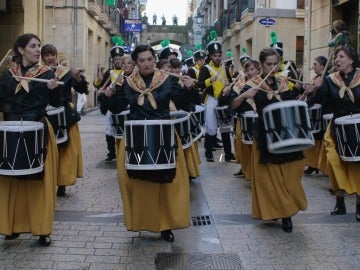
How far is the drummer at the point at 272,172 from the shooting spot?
577 centimetres

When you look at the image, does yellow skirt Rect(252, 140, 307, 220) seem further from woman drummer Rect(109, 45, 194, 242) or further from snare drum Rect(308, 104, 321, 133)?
snare drum Rect(308, 104, 321, 133)

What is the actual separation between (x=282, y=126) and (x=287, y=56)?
18727 mm

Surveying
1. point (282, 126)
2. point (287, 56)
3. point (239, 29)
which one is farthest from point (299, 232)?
point (239, 29)

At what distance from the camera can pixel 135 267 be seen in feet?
15.6

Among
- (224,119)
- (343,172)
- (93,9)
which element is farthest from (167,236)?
(93,9)

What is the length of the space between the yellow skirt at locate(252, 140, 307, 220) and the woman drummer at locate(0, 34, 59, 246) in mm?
2081

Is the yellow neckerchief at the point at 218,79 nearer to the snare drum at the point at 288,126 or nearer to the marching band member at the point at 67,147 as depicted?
the marching band member at the point at 67,147

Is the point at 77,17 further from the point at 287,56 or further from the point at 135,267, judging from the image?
the point at 135,267

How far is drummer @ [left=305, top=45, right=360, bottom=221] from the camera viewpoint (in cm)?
607

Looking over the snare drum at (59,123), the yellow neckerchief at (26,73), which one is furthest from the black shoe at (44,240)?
the snare drum at (59,123)

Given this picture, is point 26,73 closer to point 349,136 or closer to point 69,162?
point 69,162

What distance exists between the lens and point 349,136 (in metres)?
5.93

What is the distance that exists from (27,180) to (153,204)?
115cm

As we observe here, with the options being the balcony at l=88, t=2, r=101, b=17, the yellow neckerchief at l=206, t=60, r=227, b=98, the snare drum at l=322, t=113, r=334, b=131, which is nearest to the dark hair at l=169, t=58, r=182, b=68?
the yellow neckerchief at l=206, t=60, r=227, b=98
